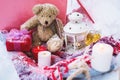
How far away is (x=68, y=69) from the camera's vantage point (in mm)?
951

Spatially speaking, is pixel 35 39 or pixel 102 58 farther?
pixel 35 39

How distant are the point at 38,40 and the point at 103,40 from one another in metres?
0.39

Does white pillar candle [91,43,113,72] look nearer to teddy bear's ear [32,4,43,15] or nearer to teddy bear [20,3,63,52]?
teddy bear [20,3,63,52]

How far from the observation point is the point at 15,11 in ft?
4.60

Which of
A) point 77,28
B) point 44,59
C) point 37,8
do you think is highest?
point 37,8

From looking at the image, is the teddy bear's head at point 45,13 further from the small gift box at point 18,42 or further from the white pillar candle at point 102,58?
the white pillar candle at point 102,58

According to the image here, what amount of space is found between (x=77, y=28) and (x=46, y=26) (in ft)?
0.61

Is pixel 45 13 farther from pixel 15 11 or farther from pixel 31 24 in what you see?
pixel 15 11

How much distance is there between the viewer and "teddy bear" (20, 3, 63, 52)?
48.6 inches

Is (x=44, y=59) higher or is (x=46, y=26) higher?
(x=46, y=26)

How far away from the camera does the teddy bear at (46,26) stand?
123 centimetres

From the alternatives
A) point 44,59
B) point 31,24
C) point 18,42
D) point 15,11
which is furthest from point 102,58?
point 15,11

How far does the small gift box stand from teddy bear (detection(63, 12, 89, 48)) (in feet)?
0.70

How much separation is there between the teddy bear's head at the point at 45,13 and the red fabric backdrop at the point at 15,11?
0.56 ft
